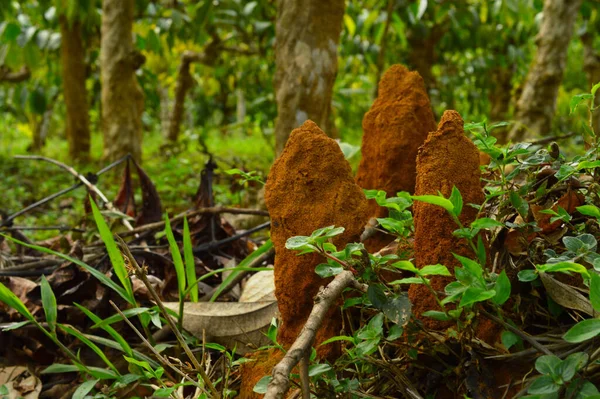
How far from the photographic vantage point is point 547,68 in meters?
4.47

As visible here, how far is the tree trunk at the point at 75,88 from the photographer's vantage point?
20.3 ft

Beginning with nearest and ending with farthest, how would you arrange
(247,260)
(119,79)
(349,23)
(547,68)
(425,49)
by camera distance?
(247,260), (547,68), (119,79), (349,23), (425,49)

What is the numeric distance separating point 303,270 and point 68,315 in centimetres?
74

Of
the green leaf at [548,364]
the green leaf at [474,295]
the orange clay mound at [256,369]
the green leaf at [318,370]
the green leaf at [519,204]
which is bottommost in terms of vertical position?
the orange clay mound at [256,369]

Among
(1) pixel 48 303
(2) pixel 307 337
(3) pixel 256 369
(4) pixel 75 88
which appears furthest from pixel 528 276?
(4) pixel 75 88

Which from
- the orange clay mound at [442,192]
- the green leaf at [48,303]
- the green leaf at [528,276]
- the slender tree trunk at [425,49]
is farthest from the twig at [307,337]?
the slender tree trunk at [425,49]

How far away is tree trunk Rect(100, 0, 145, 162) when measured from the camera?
4.85m

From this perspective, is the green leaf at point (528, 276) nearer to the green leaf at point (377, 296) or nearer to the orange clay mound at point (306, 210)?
the green leaf at point (377, 296)

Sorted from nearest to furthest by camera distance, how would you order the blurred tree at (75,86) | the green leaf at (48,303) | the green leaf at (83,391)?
the green leaf at (83,391) → the green leaf at (48,303) → the blurred tree at (75,86)

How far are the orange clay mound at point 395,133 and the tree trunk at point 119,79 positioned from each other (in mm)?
3820

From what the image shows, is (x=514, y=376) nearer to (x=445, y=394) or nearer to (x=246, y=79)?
(x=445, y=394)

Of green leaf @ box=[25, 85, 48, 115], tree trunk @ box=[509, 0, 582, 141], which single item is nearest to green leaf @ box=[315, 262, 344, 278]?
tree trunk @ box=[509, 0, 582, 141]

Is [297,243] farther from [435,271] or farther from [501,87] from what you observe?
[501,87]

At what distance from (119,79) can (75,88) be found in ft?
5.72
